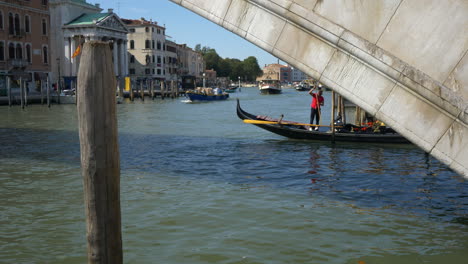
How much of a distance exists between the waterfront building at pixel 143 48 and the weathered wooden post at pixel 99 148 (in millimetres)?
56165

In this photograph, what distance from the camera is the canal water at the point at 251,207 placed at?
4621mm

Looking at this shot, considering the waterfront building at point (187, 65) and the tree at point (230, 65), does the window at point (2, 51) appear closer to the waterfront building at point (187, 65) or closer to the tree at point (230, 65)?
the waterfront building at point (187, 65)

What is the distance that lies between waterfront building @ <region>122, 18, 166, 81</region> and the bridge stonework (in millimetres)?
55227

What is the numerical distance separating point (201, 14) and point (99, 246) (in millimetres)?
2322

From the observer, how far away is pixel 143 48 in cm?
5781

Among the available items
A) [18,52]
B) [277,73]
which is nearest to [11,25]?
[18,52]

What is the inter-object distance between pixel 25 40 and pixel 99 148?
34327mm

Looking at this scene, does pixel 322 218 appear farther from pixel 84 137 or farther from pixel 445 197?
pixel 84 137

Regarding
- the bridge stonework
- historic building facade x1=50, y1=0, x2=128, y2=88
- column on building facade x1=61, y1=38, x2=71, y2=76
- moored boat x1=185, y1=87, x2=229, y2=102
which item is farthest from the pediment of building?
the bridge stonework

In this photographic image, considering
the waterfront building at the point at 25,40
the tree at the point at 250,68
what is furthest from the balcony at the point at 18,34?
the tree at the point at 250,68

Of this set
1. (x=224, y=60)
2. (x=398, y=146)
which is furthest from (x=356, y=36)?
(x=224, y=60)

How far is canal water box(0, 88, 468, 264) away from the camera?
4.62 metres

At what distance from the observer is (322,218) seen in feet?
18.4

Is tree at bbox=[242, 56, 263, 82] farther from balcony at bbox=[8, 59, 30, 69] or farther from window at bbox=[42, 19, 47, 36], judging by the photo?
balcony at bbox=[8, 59, 30, 69]
